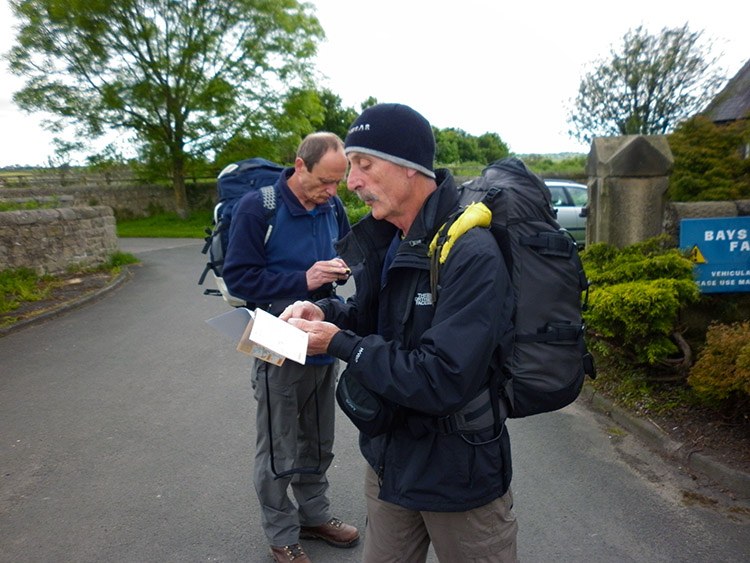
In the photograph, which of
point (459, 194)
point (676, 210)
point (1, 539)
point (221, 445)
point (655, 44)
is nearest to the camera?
point (459, 194)

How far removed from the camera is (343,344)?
194cm

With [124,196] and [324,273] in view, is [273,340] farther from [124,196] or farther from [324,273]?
[124,196]

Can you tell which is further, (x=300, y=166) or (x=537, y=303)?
(x=300, y=166)

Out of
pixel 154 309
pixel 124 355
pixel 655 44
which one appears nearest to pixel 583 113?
pixel 655 44

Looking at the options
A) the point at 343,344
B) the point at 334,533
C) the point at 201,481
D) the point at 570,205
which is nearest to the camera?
the point at 343,344

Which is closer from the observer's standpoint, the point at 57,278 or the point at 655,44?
the point at 57,278

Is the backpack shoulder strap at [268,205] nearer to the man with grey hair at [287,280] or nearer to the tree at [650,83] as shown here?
the man with grey hair at [287,280]

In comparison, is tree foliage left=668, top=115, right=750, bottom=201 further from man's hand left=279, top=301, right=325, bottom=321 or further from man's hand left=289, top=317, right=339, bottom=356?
man's hand left=289, top=317, right=339, bottom=356

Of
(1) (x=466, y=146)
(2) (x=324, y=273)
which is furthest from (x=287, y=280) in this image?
(1) (x=466, y=146)

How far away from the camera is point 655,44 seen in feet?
71.8

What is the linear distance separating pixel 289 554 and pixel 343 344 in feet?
5.72

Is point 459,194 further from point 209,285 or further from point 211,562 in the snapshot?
point 209,285

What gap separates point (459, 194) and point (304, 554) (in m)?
2.14

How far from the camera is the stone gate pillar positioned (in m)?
5.75
